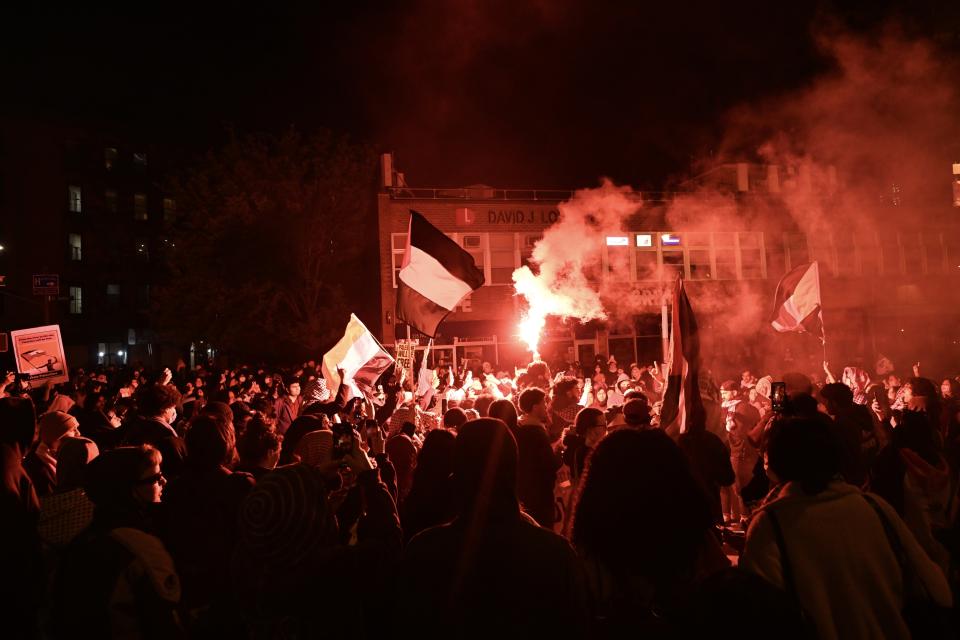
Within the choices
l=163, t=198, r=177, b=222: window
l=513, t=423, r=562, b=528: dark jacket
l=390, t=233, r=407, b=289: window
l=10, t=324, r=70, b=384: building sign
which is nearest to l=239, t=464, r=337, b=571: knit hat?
l=513, t=423, r=562, b=528: dark jacket

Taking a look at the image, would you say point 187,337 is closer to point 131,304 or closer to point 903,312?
point 131,304

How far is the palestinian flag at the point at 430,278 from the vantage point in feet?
28.4

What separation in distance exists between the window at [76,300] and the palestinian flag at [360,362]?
133 feet

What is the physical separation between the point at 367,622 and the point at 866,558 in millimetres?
2003

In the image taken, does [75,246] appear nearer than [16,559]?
No

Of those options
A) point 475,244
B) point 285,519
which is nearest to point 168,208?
point 475,244

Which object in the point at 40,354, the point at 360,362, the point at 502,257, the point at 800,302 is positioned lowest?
the point at 360,362

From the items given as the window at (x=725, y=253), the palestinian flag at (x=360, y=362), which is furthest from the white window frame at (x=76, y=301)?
the palestinian flag at (x=360, y=362)

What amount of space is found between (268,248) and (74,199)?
2239 cm

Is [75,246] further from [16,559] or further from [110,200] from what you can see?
[16,559]

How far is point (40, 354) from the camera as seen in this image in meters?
11.2

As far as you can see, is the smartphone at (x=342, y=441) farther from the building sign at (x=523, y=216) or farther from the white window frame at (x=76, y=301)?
the white window frame at (x=76, y=301)

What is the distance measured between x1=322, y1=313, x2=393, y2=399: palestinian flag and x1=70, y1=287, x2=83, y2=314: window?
40533 millimetres

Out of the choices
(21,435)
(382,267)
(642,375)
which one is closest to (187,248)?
(382,267)
